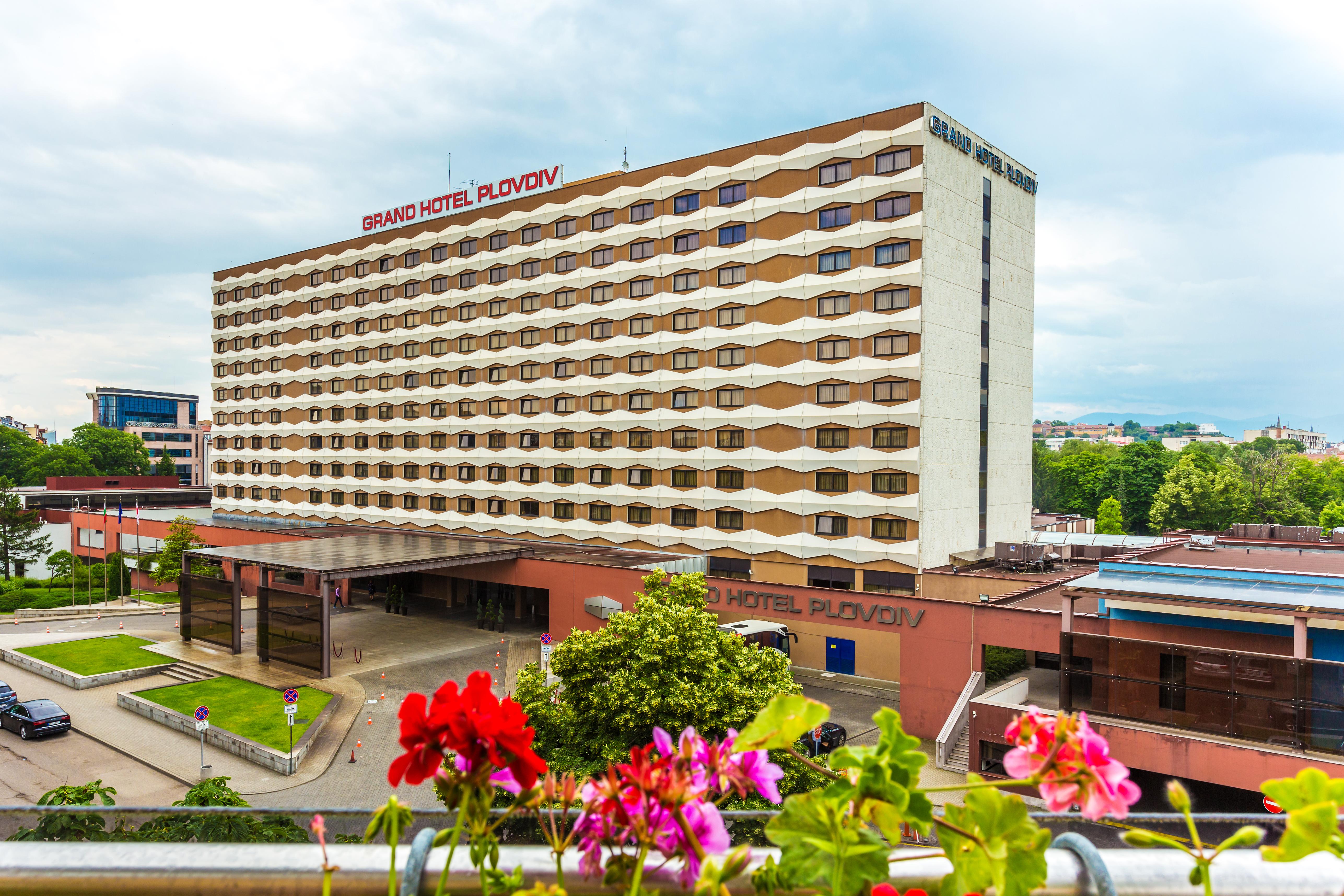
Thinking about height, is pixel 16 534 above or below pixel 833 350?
below

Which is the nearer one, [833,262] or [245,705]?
[245,705]

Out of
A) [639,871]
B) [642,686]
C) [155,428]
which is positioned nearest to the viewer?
[639,871]

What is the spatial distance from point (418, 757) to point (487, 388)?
185 ft

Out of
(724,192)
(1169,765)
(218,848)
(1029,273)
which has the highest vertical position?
(724,192)

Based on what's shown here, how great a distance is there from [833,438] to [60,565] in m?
73.6

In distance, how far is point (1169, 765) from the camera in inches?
896

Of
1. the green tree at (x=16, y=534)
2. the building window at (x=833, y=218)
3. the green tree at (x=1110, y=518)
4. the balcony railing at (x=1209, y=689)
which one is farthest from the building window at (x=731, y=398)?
the green tree at (x=1110, y=518)

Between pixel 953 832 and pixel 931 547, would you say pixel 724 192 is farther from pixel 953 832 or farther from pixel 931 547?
pixel 953 832

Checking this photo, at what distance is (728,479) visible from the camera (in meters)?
45.8

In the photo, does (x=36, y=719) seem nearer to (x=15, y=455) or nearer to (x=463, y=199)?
(x=463, y=199)

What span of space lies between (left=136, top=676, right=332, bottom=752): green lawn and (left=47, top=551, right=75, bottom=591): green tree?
47253 mm

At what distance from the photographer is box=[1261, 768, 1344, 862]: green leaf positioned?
1634 millimetres

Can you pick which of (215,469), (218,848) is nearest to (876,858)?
(218,848)

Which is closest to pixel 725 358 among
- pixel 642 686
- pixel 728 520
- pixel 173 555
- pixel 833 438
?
pixel 833 438
